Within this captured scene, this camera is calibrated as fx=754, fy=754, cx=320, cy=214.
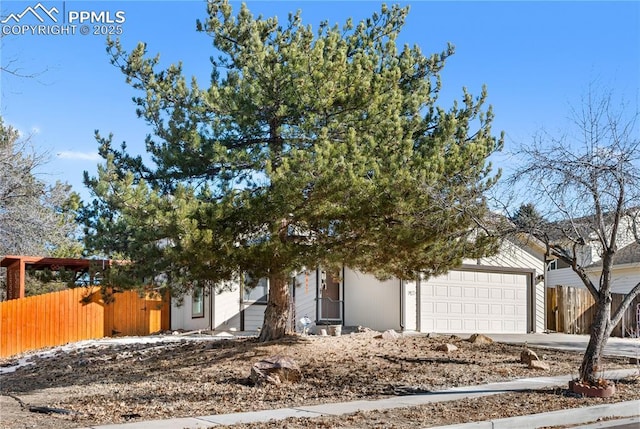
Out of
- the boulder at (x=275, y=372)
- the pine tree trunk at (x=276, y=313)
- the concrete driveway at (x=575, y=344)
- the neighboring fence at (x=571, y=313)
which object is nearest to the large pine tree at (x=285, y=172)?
the pine tree trunk at (x=276, y=313)

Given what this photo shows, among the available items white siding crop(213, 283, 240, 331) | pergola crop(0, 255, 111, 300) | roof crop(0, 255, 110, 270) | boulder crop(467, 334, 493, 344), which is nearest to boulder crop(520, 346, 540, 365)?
boulder crop(467, 334, 493, 344)

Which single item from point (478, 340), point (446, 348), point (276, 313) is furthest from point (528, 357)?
point (276, 313)

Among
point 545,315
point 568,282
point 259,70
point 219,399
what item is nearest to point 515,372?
point 219,399

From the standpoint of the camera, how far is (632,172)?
12.2 metres

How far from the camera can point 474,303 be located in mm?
25766

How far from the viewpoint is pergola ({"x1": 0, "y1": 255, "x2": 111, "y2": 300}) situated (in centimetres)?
2325

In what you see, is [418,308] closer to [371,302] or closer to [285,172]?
[371,302]

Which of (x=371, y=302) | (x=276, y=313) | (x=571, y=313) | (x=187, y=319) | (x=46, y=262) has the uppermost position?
(x=46, y=262)

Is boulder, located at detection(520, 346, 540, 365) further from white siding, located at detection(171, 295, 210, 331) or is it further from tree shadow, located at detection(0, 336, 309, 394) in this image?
white siding, located at detection(171, 295, 210, 331)

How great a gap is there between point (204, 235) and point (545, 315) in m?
17.9

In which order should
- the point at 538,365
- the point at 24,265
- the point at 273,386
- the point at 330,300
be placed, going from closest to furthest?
the point at 273,386
the point at 538,365
the point at 24,265
the point at 330,300

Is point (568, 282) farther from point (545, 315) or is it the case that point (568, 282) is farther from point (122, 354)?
point (122, 354)

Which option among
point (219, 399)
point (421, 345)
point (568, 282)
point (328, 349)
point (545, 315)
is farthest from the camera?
point (568, 282)

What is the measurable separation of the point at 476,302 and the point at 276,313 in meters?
10.9
